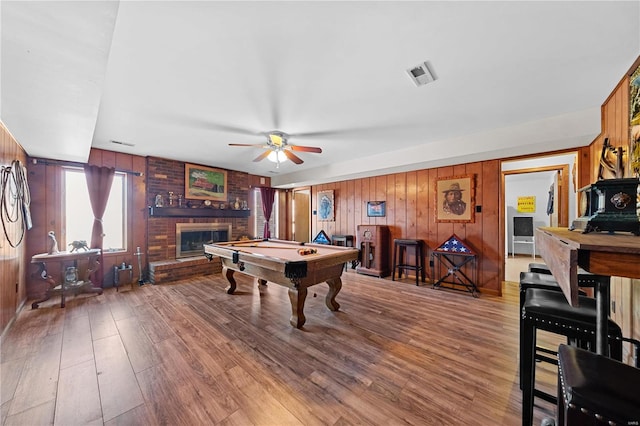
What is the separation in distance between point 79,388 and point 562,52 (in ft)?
14.5

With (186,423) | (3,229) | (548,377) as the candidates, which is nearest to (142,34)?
(186,423)

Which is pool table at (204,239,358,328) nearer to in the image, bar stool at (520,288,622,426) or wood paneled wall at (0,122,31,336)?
bar stool at (520,288,622,426)

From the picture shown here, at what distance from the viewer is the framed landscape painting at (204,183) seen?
5266 mm

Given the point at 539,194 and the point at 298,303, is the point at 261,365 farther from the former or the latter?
the point at 539,194

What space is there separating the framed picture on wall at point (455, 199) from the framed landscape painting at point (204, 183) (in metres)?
4.94

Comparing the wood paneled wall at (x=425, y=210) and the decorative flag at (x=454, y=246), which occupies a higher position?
the wood paneled wall at (x=425, y=210)

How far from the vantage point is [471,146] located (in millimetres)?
3494

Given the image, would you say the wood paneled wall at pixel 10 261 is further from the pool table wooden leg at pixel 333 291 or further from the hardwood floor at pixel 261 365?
the pool table wooden leg at pixel 333 291

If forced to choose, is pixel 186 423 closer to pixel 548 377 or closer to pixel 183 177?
pixel 548 377

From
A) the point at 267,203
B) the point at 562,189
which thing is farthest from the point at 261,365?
the point at 562,189

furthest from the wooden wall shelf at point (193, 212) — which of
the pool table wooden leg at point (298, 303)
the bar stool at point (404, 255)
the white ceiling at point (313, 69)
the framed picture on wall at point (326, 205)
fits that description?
the bar stool at point (404, 255)

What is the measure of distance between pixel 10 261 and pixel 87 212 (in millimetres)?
1621

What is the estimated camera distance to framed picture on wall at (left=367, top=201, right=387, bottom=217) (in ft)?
17.5

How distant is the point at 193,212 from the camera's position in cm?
531
